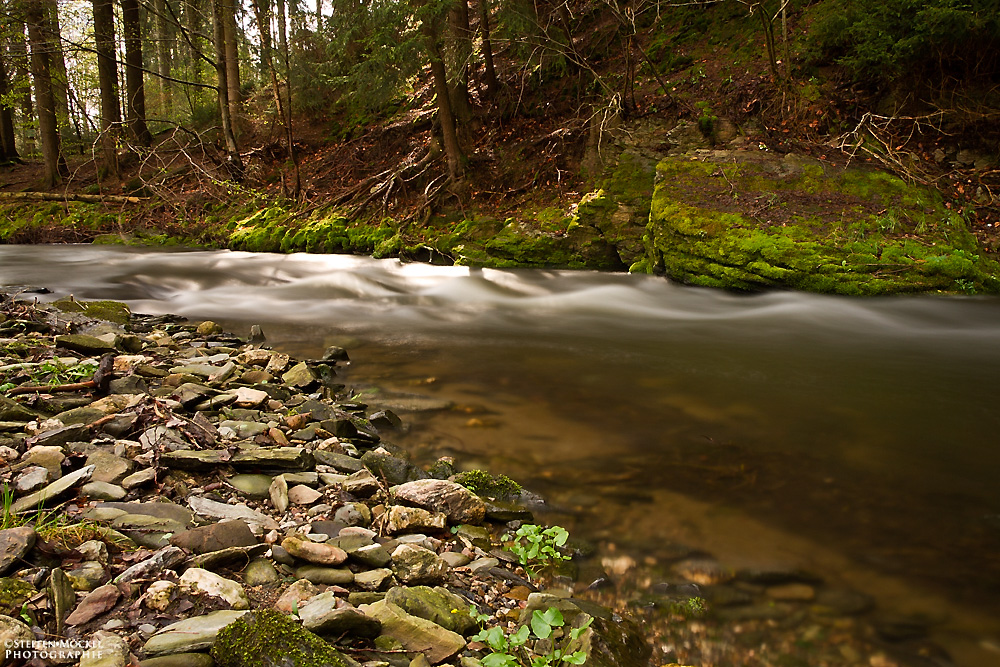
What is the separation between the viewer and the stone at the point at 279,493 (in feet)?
9.35

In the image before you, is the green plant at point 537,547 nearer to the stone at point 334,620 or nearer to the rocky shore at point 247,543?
the rocky shore at point 247,543

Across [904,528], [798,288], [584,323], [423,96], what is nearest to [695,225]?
[798,288]

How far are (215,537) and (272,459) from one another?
3.01ft

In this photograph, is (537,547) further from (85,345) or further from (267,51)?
(267,51)

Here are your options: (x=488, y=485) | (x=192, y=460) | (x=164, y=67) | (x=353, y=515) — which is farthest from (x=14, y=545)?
(x=164, y=67)

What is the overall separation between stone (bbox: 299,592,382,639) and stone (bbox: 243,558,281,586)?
226mm

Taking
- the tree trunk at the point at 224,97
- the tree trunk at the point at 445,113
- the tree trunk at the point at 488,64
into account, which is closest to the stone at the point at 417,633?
the tree trunk at the point at 445,113

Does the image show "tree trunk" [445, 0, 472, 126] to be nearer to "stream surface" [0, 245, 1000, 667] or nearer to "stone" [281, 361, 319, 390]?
"stream surface" [0, 245, 1000, 667]

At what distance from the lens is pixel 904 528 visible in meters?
3.23

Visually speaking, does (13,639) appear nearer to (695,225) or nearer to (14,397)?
(14,397)

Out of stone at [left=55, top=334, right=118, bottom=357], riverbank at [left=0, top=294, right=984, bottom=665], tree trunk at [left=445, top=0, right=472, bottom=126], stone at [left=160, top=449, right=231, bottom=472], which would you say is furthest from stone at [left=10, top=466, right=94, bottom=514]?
tree trunk at [left=445, top=0, right=472, bottom=126]

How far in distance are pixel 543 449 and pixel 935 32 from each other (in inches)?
341

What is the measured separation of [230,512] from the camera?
2676 millimetres

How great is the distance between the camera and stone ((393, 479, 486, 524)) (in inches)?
124
